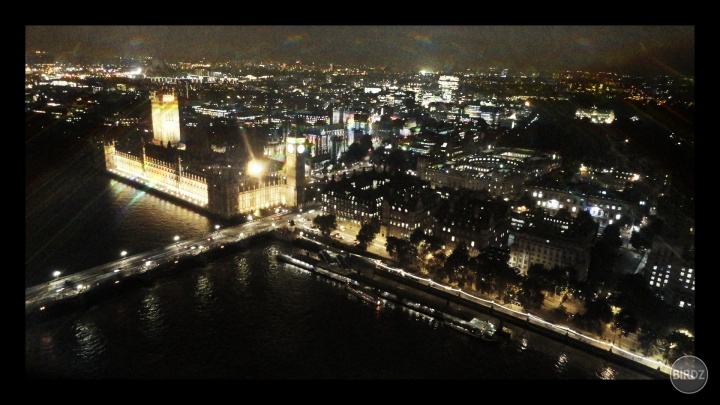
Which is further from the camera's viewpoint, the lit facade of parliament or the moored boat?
the lit facade of parliament

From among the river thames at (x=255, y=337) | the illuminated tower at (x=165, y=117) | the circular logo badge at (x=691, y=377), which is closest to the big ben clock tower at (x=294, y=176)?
the river thames at (x=255, y=337)

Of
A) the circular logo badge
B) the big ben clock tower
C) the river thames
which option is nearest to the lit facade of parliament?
the big ben clock tower

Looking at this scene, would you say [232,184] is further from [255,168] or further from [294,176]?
[255,168]

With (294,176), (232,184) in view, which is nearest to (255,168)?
(294,176)

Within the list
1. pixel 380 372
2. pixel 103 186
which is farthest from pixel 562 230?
pixel 103 186

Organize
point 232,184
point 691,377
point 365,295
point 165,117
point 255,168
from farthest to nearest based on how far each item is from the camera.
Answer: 1. point 165,117
2. point 255,168
3. point 232,184
4. point 365,295
5. point 691,377

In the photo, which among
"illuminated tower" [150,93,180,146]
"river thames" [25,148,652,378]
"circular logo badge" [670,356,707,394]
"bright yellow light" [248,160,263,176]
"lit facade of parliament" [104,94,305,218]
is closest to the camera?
"circular logo badge" [670,356,707,394]

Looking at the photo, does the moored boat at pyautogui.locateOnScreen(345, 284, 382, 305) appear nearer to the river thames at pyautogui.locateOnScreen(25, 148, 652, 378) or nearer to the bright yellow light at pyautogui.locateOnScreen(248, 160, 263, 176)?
the river thames at pyautogui.locateOnScreen(25, 148, 652, 378)
